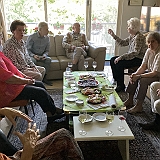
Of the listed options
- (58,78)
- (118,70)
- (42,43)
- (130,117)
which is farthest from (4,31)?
(130,117)

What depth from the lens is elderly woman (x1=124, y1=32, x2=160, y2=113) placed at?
2.57 metres

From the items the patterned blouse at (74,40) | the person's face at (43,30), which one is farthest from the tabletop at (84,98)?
the patterned blouse at (74,40)

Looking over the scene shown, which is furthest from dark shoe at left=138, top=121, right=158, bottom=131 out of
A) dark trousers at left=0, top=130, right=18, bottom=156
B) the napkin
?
dark trousers at left=0, top=130, right=18, bottom=156

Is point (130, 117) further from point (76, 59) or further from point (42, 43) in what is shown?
point (42, 43)

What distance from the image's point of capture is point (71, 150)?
1.41 metres

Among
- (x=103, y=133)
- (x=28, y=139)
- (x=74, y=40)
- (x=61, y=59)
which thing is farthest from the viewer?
(x=74, y=40)

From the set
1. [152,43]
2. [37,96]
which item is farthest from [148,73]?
[37,96]

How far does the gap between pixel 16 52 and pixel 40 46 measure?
116 centimetres

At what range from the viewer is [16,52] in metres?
2.69

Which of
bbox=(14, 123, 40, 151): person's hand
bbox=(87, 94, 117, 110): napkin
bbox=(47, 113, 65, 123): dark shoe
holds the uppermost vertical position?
bbox=(14, 123, 40, 151): person's hand

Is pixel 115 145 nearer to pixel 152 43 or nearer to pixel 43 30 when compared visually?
pixel 152 43

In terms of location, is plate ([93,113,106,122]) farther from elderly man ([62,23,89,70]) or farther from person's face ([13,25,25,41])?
elderly man ([62,23,89,70])

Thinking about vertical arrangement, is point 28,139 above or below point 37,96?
above

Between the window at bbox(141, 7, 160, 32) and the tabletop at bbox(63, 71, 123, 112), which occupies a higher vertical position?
the window at bbox(141, 7, 160, 32)
